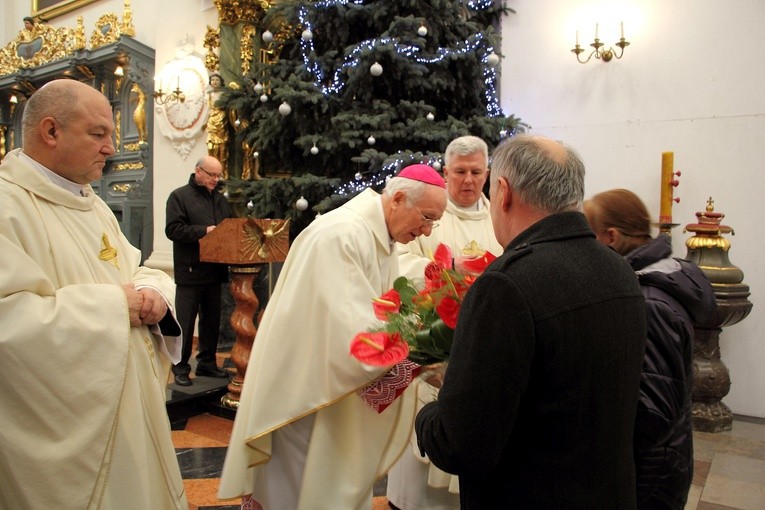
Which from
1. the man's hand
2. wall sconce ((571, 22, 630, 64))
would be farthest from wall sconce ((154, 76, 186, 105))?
the man's hand

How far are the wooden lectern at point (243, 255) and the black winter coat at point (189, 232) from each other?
53 cm

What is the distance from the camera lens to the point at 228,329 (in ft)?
23.6

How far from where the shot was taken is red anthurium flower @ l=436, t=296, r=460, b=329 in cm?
148

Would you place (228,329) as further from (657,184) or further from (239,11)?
(657,184)

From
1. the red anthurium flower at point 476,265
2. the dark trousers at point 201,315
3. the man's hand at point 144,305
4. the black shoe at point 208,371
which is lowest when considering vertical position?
the black shoe at point 208,371

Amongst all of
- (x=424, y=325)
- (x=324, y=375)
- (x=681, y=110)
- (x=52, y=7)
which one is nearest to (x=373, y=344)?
(x=424, y=325)

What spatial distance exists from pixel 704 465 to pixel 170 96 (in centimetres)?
645

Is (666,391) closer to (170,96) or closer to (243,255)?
(243,255)

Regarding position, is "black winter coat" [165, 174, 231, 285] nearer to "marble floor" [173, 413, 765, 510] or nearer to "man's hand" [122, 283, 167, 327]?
"marble floor" [173, 413, 765, 510]

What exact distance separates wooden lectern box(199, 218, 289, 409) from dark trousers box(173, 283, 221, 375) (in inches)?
24.5

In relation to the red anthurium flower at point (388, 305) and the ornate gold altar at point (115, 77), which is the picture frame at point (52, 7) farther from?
the red anthurium flower at point (388, 305)

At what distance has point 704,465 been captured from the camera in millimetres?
4074

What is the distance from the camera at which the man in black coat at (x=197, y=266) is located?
16.9 feet

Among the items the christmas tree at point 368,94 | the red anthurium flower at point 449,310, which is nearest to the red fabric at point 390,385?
the red anthurium flower at point 449,310
